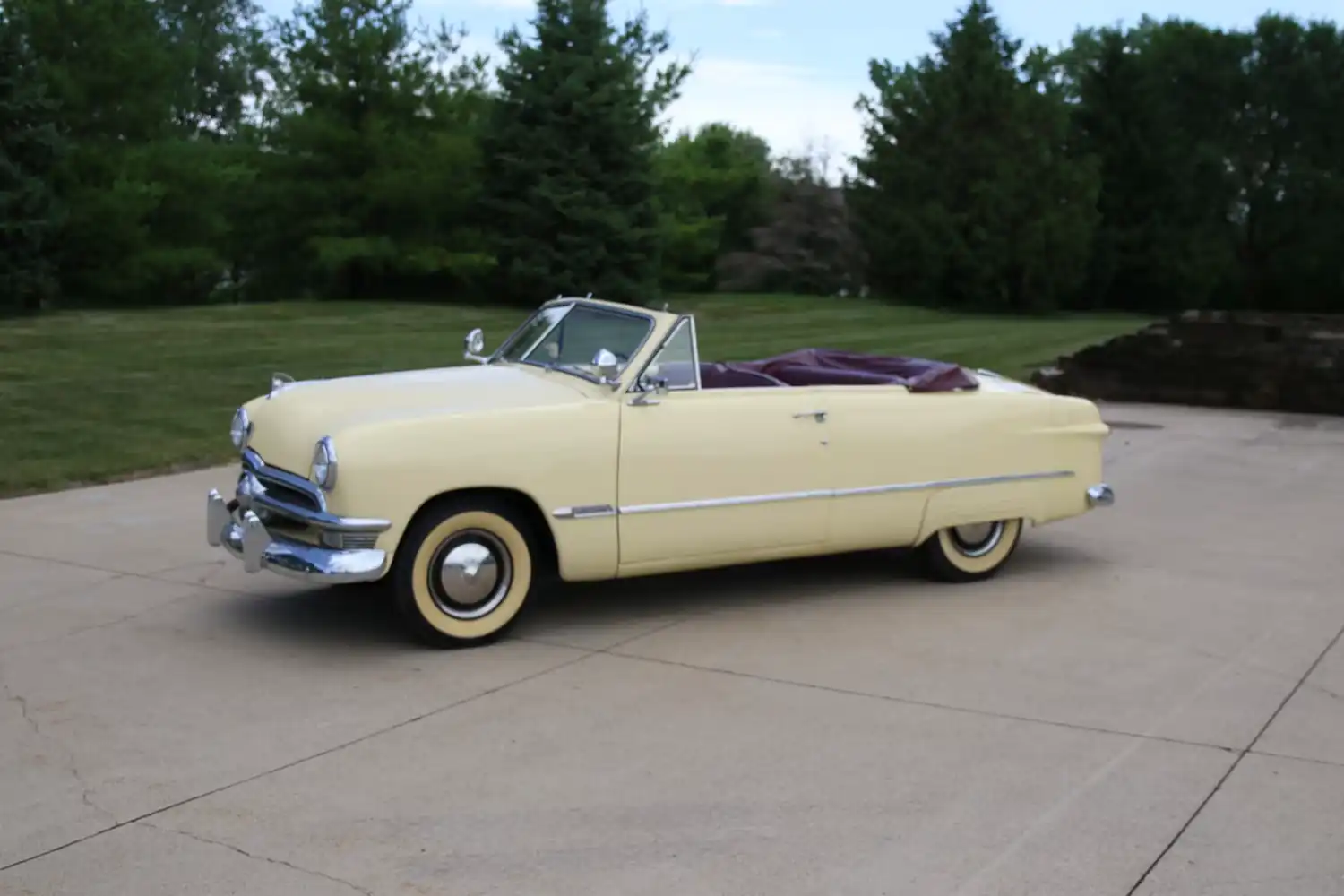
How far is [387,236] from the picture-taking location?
2944cm

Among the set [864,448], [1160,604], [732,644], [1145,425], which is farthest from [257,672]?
[1145,425]

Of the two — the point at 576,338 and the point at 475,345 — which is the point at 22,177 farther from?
the point at 576,338

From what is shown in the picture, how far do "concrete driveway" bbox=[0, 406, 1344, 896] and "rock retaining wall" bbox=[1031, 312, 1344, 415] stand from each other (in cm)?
891

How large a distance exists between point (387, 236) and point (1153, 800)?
26630 mm

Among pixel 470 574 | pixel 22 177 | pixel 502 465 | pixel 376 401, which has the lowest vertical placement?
pixel 470 574

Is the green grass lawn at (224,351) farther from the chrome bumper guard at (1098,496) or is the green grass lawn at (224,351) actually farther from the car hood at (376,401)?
the chrome bumper guard at (1098,496)

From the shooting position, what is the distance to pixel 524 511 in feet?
20.4

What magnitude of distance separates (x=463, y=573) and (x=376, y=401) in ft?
2.81

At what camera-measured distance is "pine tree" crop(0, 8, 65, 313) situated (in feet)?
72.7

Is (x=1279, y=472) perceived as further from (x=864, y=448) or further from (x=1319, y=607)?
(x=864, y=448)

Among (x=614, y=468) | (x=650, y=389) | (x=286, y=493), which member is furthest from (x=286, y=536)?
(x=650, y=389)

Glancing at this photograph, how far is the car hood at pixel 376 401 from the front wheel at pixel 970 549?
84.6 inches

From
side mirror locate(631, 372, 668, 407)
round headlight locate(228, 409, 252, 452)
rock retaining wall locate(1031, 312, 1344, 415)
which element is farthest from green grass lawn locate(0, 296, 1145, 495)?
side mirror locate(631, 372, 668, 407)

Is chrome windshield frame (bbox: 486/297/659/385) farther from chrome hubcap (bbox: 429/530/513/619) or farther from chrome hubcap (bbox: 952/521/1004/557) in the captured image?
chrome hubcap (bbox: 952/521/1004/557)
